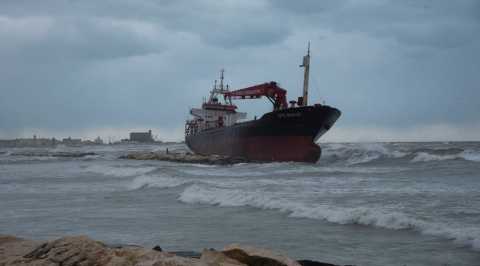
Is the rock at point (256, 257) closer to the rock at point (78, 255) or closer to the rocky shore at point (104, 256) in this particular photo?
the rocky shore at point (104, 256)

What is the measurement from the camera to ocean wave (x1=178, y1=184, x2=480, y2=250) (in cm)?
760

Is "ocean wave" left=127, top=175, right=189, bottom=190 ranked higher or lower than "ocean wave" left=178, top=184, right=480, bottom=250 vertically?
lower

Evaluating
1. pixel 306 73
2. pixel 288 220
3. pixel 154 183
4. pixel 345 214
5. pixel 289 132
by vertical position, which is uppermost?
pixel 306 73

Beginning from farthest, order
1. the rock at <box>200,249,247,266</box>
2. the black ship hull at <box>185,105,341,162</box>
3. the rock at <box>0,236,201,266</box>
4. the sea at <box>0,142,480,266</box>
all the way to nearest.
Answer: the black ship hull at <box>185,105,341,162</box>, the sea at <box>0,142,480,266</box>, the rock at <box>200,249,247,266</box>, the rock at <box>0,236,201,266</box>

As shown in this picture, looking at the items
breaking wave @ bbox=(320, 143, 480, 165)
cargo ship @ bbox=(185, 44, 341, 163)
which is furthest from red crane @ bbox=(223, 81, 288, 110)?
breaking wave @ bbox=(320, 143, 480, 165)

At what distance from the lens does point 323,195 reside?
44.1 feet

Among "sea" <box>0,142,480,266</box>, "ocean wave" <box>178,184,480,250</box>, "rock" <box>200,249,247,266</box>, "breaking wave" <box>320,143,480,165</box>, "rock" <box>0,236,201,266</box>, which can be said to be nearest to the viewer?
"rock" <box>0,236,201,266</box>

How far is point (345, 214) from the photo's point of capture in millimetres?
9445

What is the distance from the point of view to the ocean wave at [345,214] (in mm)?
7602

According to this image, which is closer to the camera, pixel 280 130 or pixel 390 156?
pixel 280 130


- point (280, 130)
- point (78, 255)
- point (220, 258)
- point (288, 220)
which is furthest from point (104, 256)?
point (280, 130)

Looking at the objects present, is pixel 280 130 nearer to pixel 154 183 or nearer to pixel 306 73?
pixel 306 73

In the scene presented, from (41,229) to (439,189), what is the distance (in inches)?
430

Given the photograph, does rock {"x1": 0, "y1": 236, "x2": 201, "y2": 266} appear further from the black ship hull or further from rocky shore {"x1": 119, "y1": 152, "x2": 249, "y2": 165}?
rocky shore {"x1": 119, "y1": 152, "x2": 249, "y2": 165}
